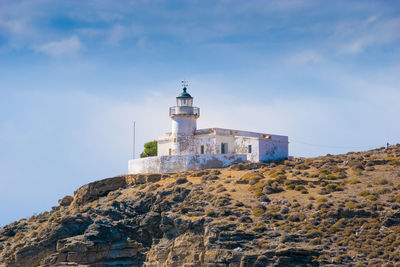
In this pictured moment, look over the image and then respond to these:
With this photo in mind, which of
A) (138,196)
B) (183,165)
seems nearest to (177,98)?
(183,165)

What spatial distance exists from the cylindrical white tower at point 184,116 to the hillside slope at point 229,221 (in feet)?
18.5

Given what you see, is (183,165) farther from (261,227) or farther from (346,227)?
(346,227)

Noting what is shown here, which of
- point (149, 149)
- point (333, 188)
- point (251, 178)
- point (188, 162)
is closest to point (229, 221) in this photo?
point (251, 178)

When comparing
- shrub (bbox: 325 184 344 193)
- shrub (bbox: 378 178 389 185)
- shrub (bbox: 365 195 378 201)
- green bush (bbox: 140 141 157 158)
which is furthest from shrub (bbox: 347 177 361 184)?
green bush (bbox: 140 141 157 158)

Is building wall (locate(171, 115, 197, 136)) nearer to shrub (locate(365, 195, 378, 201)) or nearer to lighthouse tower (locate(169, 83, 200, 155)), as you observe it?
lighthouse tower (locate(169, 83, 200, 155))

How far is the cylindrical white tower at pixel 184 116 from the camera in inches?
2263

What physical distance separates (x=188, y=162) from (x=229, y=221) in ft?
39.2

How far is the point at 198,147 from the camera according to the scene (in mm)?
57031

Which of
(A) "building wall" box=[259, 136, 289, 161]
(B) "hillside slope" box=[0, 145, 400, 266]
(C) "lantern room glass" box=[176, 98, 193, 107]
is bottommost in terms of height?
(B) "hillside slope" box=[0, 145, 400, 266]

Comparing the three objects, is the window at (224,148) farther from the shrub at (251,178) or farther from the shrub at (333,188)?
the shrub at (333,188)

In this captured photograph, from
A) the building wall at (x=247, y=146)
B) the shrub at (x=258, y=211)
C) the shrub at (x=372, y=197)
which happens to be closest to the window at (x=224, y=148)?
the building wall at (x=247, y=146)

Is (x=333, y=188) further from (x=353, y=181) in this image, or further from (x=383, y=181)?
(x=383, y=181)

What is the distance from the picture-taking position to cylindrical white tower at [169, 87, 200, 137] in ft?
189

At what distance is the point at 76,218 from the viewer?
46.2 metres
